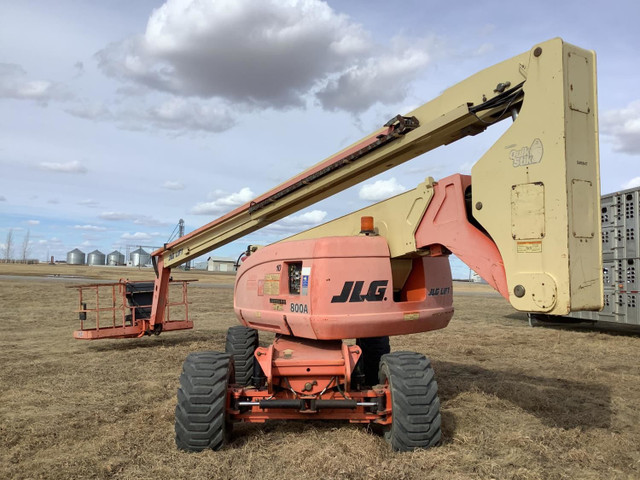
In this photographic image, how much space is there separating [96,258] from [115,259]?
4574 millimetres

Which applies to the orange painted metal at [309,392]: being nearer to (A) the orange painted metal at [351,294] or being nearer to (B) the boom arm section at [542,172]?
(A) the orange painted metal at [351,294]

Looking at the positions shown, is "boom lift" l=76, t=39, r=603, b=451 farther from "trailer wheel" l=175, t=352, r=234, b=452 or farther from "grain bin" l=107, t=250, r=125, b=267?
"grain bin" l=107, t=250, r=125, b=267

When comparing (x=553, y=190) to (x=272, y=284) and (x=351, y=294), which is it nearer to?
(x=351, y=294)

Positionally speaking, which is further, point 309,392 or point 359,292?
point 309,392

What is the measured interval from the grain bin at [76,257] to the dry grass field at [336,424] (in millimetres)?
130232

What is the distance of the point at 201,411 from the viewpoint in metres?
5.10

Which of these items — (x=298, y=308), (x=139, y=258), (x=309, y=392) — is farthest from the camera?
(x=139, y=258)

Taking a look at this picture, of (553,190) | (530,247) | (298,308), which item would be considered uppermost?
(553,190)

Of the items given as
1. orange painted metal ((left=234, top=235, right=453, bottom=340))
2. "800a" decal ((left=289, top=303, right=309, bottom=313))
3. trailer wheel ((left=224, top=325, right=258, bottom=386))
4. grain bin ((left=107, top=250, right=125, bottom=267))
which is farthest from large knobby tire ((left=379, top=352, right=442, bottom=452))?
grain bin ((left=107, top=250, right=125, bottom=267))

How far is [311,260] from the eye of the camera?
5711 millimetres

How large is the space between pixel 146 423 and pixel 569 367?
8188 millimetres

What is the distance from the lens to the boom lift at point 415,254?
4.10 metres

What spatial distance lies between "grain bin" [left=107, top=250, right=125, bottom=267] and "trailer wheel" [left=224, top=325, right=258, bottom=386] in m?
128

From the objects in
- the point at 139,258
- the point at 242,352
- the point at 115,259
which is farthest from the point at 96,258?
the point at 242,352
